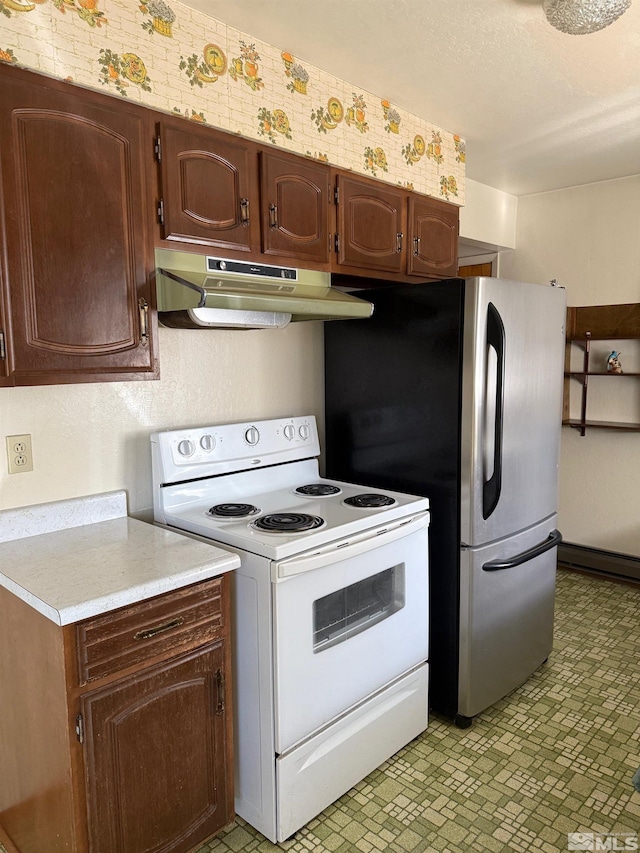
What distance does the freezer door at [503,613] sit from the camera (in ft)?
7.61

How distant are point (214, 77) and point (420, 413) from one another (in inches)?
54.1

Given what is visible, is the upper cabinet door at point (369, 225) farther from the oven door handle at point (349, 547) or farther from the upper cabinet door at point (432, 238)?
the oven door handle at point (349, 547)

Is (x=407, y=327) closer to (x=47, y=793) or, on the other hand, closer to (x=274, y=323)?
(x=274, y=323)

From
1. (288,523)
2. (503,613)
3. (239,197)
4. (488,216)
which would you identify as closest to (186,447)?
(288,523)

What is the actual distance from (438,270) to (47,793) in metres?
2.49

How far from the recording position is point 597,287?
12.4ft

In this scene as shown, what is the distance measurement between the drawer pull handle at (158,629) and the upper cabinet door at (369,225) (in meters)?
1.48

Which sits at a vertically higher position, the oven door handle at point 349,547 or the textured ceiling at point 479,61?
the textured ceiling at point 479,61

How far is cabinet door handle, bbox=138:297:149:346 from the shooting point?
1.79m

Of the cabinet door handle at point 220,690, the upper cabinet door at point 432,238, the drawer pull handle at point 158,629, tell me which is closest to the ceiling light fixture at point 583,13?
the upper cabinet door at point 432,238

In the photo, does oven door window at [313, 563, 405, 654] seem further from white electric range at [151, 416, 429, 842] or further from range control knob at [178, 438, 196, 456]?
range control knob at [178, 438, 196, 456]

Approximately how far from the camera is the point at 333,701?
1.90m

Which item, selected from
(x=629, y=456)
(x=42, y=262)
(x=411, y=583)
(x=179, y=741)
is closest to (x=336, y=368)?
(x=411, y=583)

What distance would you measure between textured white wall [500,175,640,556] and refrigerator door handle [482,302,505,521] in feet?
6.11
